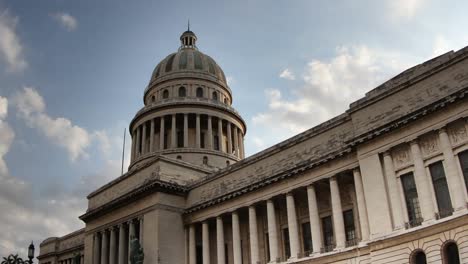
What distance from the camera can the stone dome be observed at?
62.3m

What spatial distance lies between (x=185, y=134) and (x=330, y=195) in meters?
25.9

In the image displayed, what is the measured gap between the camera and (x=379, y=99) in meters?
29.3

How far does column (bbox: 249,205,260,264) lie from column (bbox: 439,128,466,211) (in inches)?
581

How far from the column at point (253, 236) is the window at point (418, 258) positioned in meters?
12.5

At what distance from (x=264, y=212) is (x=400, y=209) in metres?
12.5

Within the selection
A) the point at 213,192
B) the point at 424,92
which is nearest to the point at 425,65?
the point at 424,92

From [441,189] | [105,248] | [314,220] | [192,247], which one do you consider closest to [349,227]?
[314,220]

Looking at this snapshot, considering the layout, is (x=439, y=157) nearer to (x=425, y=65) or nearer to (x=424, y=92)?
(x=424, y=92)

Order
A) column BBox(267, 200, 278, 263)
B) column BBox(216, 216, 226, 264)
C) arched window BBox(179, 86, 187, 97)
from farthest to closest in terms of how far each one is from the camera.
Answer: arched window BBox(179, 86, 187, 97)
column BBox(216, 216, 226, 264)
column BBox(267, 200, 278, 263)

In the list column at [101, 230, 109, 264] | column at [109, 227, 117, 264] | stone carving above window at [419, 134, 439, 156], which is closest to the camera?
stone carving above window at [419, 134, 439, 156]

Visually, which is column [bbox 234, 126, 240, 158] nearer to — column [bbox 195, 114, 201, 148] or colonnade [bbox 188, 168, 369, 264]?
column [bbox 195, 114, 201, 148]

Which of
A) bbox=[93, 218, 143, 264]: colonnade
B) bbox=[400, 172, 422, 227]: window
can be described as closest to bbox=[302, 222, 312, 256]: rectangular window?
bbox=[400, 172, 422, 227]: window

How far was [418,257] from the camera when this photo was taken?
25.3 metres

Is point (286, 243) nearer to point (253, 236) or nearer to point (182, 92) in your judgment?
point (253, 236)
